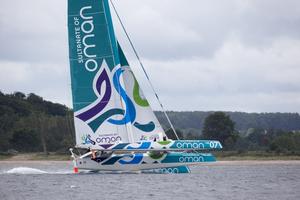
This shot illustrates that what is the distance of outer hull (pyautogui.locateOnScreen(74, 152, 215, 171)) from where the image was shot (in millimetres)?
51750

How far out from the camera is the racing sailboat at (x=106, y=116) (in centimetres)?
5178

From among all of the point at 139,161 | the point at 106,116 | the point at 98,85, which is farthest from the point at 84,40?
the point at 139,161

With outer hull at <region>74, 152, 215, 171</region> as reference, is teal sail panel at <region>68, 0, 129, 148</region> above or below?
above

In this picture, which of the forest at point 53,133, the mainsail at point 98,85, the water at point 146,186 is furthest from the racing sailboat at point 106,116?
the forest at point 53,133

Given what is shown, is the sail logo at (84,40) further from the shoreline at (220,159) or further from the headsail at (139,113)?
the shoreline at (220,159)

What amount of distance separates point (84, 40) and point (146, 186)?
31.0 feet

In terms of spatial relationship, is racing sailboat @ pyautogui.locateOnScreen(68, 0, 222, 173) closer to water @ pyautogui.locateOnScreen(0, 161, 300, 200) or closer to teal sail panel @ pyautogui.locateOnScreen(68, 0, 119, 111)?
teal sail panel @ pyautogui.locateOnScreen(68, 0, 119, 111)

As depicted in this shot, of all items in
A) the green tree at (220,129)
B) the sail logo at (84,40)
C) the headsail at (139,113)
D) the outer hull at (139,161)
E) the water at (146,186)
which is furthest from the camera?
the green tree at (220,129)

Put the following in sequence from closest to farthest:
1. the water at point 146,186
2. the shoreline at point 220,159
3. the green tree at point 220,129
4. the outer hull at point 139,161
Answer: the water at point 146,186 < the outer hull at point 139,161 < the shoreline at point 220,159 < the green tree at point 220,129

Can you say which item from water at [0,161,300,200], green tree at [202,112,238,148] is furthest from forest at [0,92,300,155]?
water at [0,161,300,200]

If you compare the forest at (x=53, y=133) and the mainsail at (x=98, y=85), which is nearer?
the mainsail at (x=98, y=85)

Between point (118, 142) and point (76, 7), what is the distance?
23.6 ft

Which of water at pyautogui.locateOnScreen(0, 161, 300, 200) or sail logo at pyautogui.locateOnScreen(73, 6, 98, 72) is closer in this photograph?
water at pyautogui.locateOnScreen(0, 161, 300, 200)

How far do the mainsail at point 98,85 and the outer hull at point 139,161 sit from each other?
85cm
